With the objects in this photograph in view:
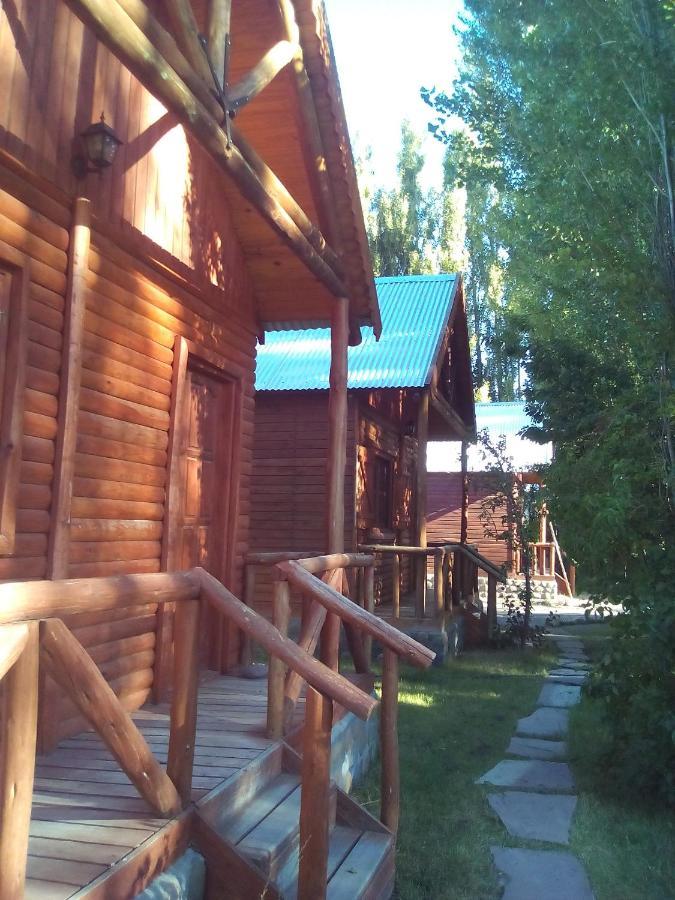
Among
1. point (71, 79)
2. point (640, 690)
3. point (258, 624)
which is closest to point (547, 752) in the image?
point (640, 690)

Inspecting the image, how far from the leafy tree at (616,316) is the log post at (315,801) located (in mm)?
2901

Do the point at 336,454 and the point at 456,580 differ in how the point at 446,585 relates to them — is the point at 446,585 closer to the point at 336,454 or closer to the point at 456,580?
the point at 456,580

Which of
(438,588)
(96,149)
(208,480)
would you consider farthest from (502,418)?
(96,149)

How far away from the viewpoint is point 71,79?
4.34m

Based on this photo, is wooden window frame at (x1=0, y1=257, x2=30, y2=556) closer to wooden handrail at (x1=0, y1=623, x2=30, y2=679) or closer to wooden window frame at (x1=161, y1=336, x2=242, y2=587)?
wooden window frame at (x1=161, y1=336, x2=242, y2=587)

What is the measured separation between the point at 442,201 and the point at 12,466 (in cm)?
3448

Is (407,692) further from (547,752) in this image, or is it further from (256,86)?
(256,86)

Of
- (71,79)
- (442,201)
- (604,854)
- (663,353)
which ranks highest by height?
(442,201)

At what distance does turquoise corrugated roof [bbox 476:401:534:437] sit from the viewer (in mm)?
24391

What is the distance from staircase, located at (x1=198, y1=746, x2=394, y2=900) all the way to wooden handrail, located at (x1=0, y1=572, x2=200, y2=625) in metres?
0.89

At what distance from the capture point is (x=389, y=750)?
421 centimetres

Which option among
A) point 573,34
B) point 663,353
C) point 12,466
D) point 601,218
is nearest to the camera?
point 12,466

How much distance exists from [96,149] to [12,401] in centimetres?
149

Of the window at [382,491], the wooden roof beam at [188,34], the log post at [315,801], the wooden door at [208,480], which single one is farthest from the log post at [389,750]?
the window at [382,491]
